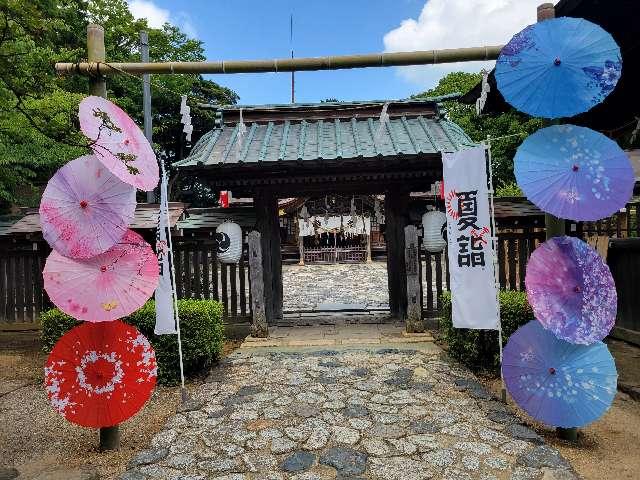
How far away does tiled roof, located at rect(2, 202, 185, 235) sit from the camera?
842 centimetres

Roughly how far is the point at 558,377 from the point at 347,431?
2.11 m

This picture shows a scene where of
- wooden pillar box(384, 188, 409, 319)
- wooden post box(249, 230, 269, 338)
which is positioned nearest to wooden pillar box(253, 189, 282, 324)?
wooden post box(249, 230, 269, 338)

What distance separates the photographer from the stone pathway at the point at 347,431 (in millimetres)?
3652

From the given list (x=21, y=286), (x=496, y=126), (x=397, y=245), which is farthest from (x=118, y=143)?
(x=496, y=126)

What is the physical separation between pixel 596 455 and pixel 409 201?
581 cm

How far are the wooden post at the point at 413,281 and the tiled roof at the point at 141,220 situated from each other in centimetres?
465

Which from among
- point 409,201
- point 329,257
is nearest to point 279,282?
point 409,201

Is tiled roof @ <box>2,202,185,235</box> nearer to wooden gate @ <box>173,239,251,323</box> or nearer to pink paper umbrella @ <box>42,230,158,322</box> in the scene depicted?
wooden gate @ <box>173,239,251,323</box>

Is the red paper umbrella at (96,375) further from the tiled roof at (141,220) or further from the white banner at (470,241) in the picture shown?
the tiled roof at (141,220)

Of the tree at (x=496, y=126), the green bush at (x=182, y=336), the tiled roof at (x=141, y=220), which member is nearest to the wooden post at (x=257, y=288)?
the tiled roof at (x=141, y=220)

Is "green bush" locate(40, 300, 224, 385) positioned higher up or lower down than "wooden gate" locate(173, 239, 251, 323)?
lower down

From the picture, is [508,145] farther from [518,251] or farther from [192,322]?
[192,322]

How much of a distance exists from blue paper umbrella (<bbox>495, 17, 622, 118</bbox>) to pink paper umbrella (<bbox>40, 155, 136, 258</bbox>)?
3.79 m

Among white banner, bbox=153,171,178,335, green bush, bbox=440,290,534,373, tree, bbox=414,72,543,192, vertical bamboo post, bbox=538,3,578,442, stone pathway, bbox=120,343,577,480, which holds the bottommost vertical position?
stone pathway, bbox=120,343,577,480
